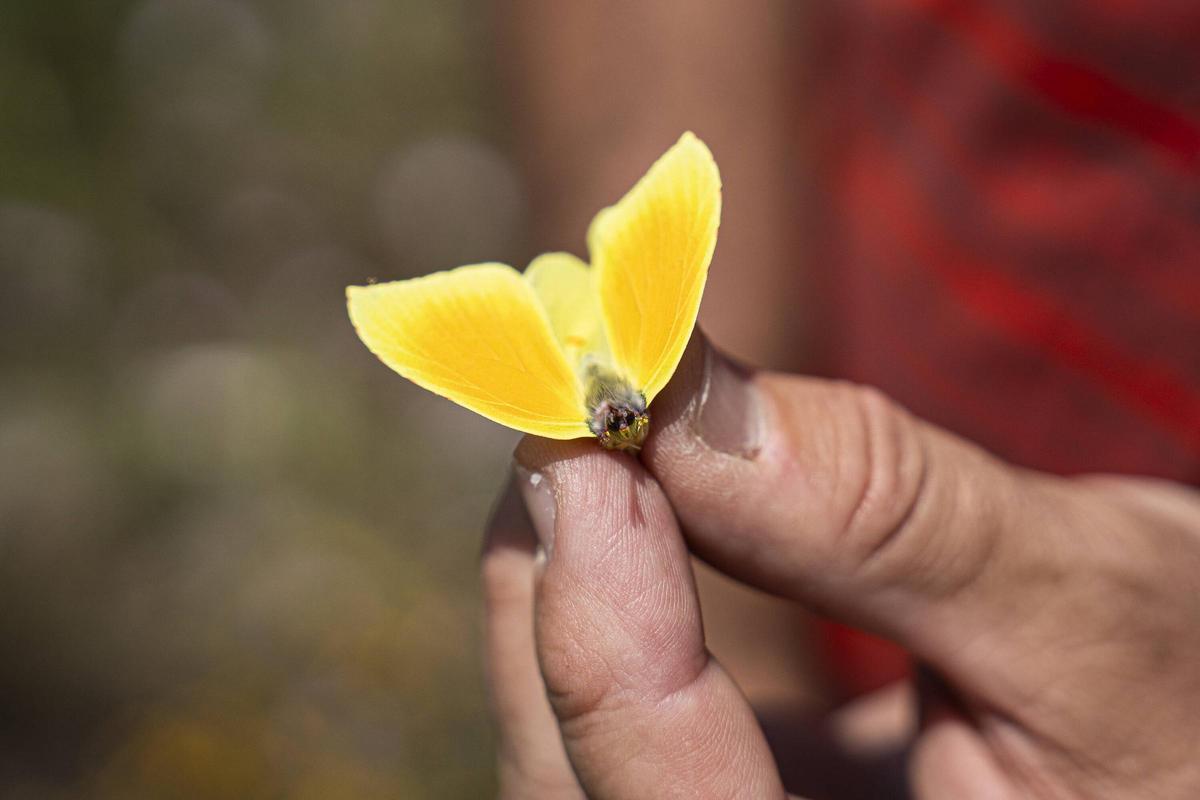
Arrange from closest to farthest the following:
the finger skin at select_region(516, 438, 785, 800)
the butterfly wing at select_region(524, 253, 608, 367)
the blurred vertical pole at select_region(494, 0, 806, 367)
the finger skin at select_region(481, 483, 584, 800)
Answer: the finger skin at select_region(516, 438, 785, 800)
the butterfly wing at select_region(524, 253, 608, 367)
the finger skin at select_region(481, 483, 584, 800)
the blurred vertical pole at select_region(494, 0, 806, 367)

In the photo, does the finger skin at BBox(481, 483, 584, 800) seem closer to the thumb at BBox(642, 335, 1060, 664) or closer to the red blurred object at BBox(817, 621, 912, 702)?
the thumb at BBox(642, 335, 1060, 664)

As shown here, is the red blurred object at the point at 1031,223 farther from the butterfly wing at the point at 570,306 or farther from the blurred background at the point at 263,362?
the butterfly wing at the point at 570,306

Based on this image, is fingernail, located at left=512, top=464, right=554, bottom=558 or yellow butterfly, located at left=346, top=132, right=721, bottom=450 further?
fingernail, located at left=512, top=464, right=554, bottom=558

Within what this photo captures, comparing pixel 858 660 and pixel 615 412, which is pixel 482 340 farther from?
pixel 858 660

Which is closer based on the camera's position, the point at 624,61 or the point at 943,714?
the point at 943,714

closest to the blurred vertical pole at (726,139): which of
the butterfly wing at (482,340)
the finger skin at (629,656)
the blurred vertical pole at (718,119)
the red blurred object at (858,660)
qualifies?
the blurred vertical pole at (718,119)

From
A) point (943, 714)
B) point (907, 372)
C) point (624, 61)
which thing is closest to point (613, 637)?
point (943, 714)

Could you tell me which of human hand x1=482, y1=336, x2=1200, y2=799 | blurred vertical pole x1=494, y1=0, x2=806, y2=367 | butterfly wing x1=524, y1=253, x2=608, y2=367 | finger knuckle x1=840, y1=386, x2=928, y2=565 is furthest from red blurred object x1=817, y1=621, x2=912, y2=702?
butterfly wing x1=524, y1=253, x2=608, y2=367

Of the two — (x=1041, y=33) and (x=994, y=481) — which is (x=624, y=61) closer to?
(x=1041, y=33)

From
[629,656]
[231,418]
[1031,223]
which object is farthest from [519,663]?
[231,418]
